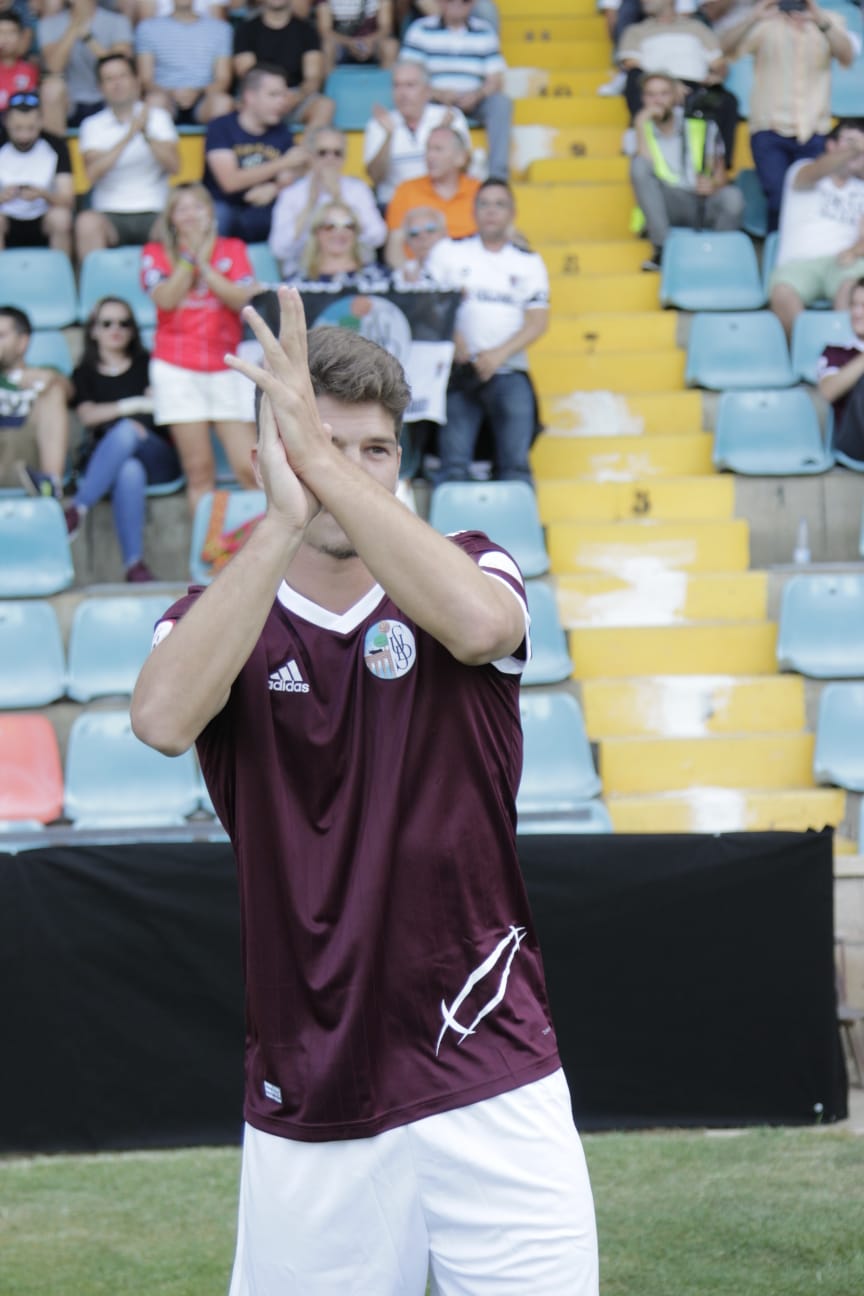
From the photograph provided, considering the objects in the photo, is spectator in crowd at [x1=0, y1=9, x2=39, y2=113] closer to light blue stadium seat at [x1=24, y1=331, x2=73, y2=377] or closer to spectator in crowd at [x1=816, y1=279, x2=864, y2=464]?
light blue stadium seat at [x1=24, y1=331, x2=73, y2=377]

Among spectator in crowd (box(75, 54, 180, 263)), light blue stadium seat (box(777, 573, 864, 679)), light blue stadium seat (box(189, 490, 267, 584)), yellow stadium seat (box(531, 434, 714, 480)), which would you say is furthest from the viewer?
spectator in crowd (box(75, 54, 180, 263))

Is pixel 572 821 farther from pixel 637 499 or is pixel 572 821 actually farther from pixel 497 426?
pixel 637 499

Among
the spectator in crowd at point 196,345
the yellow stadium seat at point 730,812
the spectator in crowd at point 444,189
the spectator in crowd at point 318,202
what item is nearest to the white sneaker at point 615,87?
the spectator in crowd at point 444,189

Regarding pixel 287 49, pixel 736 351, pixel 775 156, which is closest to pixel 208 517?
pixel 736 351

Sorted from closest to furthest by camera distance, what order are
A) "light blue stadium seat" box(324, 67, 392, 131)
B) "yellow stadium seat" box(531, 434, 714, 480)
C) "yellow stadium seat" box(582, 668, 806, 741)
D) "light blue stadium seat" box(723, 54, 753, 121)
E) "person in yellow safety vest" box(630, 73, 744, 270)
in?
"yellow stadium seat" box(582, 668, 806, 741), "yellow stadium seat" box(531, 434, 714, 480), "person in yellow safety vest" box(630, 73, 744, 270), "light blue stadium seat" box(324, 67, 392, 131), "light blue stadium seat" box(723, 54, 753, 121)

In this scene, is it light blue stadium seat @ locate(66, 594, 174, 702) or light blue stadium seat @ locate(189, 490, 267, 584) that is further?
light blue stadium seat @ locate(189, 490, 267, 584)

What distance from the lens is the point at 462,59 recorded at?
37.1ft

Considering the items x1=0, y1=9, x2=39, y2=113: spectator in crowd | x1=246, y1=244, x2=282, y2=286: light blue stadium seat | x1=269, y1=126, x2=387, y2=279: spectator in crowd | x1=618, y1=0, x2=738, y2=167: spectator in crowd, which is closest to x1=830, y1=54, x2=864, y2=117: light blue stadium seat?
x1=618, y1=0, x2=738, y2=167: spectator in crowd

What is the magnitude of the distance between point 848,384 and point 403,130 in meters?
3.11

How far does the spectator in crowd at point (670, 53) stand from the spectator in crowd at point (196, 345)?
140 inches

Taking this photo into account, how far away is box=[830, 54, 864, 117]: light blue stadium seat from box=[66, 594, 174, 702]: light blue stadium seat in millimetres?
6227

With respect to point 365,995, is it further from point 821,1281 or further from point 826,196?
point 826,196

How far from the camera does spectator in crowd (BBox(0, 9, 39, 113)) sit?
11148 millimetres

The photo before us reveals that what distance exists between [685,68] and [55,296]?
438cm
